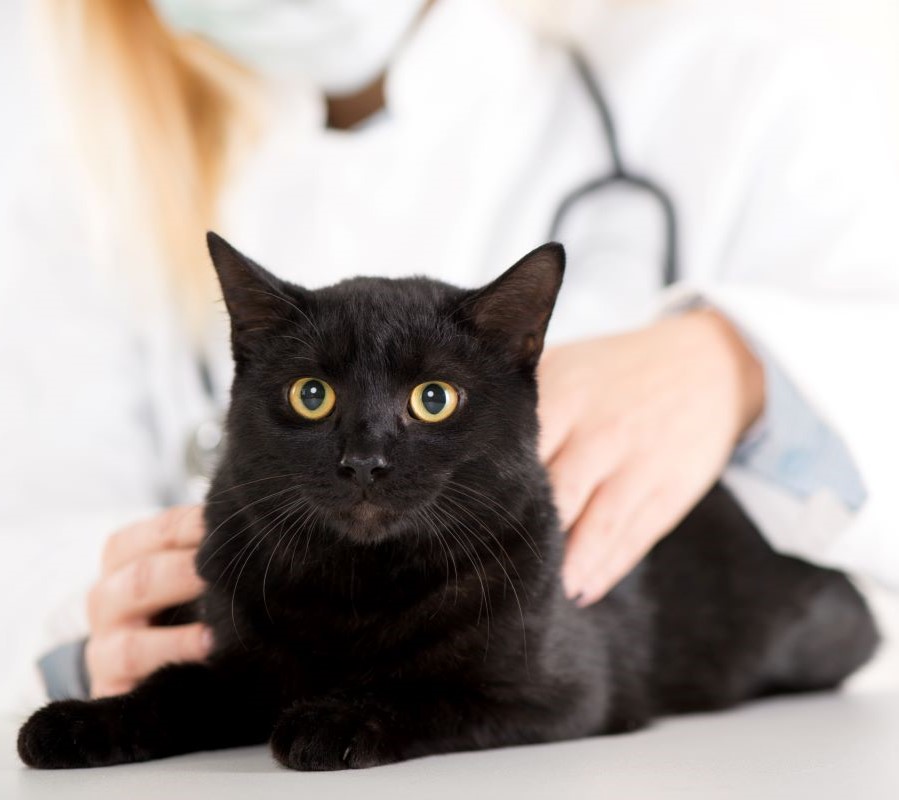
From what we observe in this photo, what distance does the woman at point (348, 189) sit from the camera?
1586mm

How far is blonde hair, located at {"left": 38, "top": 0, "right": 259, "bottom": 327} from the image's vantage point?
1.79m

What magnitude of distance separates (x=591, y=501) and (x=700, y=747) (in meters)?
0.32

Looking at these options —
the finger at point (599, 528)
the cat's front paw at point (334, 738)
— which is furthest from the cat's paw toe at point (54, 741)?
the finger at point (599, 528)

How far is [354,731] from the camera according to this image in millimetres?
801

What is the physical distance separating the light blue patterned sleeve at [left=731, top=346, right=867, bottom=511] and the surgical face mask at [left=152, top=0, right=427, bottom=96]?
905 millimetres

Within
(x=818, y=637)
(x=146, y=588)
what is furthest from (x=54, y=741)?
(x=818, y=637)

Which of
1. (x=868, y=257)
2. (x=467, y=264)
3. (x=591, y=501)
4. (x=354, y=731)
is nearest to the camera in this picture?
(x=354, y=731)

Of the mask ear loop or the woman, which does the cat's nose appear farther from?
the mask ear loop

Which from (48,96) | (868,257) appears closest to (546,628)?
(868,257)

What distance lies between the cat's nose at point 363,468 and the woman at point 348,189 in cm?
69

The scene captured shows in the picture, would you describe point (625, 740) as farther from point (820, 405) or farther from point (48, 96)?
point (48, 96)

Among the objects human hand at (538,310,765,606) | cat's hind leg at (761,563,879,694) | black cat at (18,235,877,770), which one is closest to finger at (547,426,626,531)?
human hand at (538,310,765,606)

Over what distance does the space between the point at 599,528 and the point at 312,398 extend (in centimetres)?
40

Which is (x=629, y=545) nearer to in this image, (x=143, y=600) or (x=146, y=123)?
(x=143, y=600)
